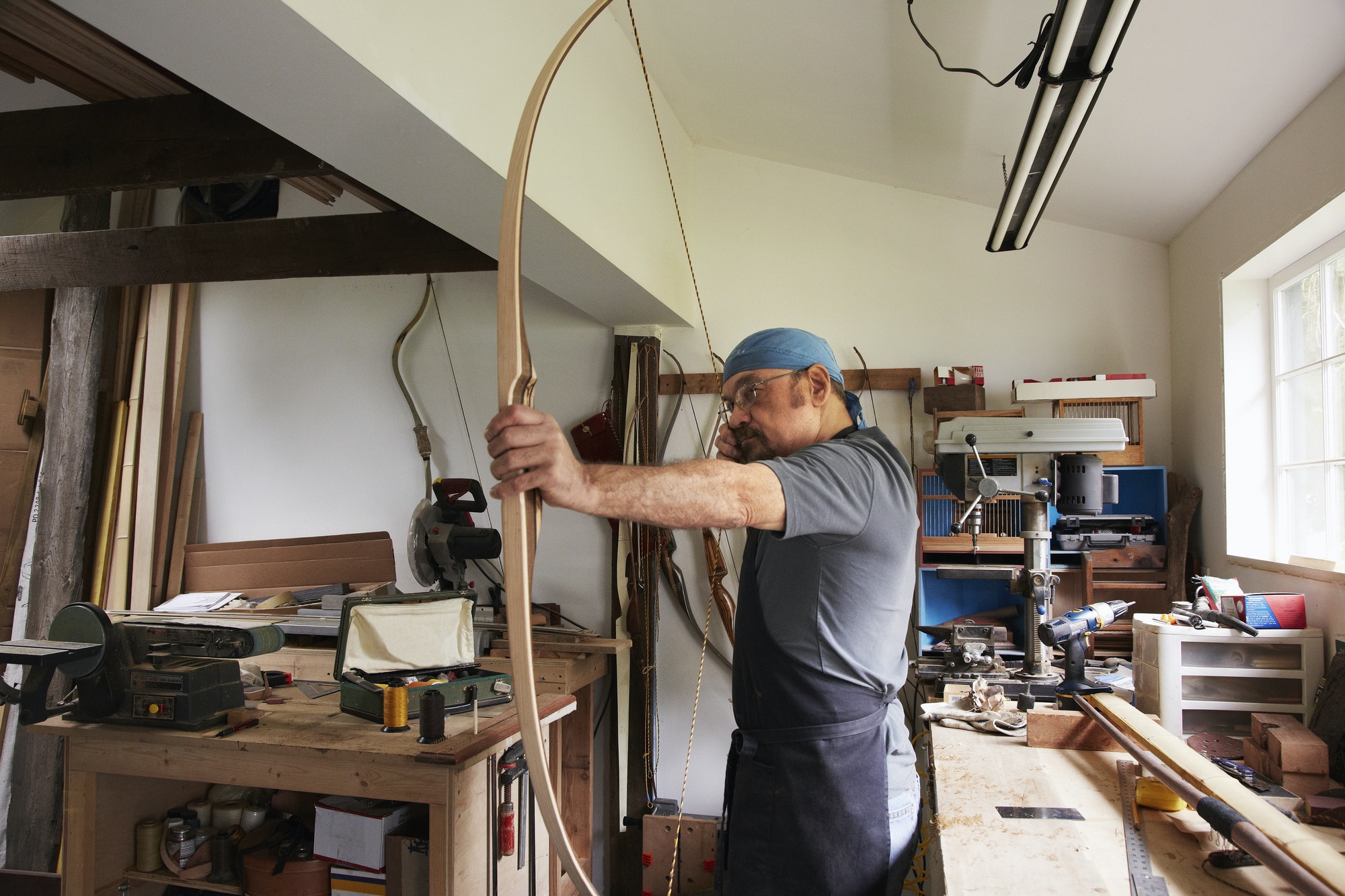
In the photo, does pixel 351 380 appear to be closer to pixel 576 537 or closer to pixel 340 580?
pixel 340 580

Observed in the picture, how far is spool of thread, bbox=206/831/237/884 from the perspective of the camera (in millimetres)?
2430

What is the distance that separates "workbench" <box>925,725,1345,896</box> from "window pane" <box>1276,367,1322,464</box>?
143 centimetres

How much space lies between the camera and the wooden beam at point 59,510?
3.39 metres

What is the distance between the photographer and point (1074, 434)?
2.59m

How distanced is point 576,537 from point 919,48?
96.2 inches

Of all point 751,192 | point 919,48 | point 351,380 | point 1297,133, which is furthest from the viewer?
point 351,380

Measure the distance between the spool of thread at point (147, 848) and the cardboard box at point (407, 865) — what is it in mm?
769

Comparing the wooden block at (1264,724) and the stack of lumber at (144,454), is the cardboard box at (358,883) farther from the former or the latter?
the wooden block at (1264,724)

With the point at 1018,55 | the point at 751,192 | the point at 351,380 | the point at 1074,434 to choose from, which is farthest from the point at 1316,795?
the point at 351,380

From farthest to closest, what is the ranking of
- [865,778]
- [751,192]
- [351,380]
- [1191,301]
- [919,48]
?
1. [351,380]
2. [751,192]
3. [1191,301]
4. [919,48]
5. [865,778]

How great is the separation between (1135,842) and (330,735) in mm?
1866

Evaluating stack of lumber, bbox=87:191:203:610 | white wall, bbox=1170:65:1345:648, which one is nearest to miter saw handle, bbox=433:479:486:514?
stack of lumber, bbox=87:191:203:610

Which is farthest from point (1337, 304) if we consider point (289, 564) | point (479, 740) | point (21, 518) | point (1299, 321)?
point (21, 518)

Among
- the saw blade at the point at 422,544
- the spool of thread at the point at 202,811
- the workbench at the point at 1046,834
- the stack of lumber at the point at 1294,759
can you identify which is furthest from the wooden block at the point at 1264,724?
the spool of thread at the point at 202,811
